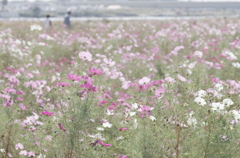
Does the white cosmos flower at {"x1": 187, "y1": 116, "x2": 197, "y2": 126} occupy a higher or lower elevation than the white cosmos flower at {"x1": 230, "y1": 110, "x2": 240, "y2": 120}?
lower

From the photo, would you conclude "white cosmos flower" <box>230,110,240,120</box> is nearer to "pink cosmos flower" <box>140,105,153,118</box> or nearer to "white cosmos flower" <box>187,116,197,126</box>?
"white cosmos flower" <box>187,116,197,126</box>

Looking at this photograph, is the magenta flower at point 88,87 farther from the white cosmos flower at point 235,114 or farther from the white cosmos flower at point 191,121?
the white cosmos flower at point 235,114

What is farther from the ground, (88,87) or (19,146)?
(88,87)

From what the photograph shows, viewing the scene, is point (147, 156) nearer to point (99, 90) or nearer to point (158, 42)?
point (99, 90)

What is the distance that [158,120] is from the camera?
2441 mm

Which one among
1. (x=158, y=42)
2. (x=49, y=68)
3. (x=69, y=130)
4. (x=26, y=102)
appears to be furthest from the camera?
(x=158, y=42)

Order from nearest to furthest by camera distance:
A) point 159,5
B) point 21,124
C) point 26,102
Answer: point 21,124, point 26,102, point 159,5

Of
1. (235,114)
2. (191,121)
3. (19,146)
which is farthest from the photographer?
(19,146)

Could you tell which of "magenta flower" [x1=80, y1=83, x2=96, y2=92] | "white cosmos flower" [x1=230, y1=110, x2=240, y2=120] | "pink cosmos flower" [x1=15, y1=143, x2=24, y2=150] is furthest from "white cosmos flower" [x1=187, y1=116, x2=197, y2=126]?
"pink cosmos flower" [x1=15, y1=143, x2=24, y2=150]

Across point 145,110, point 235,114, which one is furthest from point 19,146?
point 235,114

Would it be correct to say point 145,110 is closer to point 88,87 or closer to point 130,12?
point 88,87

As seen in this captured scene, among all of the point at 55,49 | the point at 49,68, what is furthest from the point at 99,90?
the point at 55,49

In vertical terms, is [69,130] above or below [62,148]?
above

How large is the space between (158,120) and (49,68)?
3545 millimetres
